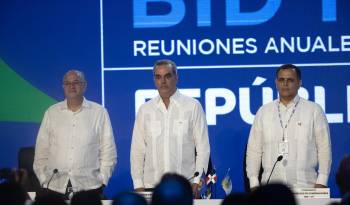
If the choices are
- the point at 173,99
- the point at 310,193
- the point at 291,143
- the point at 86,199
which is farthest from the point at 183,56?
the point at 86,199

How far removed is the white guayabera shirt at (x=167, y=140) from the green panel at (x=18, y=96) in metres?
2.23

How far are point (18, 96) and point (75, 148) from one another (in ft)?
6.62

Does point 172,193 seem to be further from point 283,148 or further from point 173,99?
point 173,99

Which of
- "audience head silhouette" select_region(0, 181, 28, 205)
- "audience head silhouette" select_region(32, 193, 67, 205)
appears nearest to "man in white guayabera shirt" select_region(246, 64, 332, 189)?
"audience head silhouette" select_region(0, 181, 28, 205)

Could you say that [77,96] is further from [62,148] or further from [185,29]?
[185,29]

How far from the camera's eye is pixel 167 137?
6.78 metres

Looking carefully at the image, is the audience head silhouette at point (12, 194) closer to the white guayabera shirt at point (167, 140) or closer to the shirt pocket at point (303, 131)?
the white guayabera shirt at point (167, 140)

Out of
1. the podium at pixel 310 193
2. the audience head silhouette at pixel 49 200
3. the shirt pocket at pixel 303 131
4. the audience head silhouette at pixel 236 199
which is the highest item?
the shirt pocket at pixel 303 131

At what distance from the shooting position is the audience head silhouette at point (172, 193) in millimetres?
3184

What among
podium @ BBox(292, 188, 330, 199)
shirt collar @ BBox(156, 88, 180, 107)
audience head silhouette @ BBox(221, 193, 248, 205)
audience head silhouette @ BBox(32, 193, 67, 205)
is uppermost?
shirt collar @ BBox(156, 88, 180, 107)

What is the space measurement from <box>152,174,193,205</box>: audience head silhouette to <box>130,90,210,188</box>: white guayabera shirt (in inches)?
134

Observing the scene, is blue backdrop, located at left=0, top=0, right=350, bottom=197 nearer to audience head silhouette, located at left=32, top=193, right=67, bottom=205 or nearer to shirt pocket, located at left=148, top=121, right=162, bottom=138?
→ shirt pocket, located at left=148, top=121, right=162, bottom=138

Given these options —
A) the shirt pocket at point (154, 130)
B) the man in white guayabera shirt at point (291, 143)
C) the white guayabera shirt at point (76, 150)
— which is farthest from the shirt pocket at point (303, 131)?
the white guayabera shirt at point (76, 150)

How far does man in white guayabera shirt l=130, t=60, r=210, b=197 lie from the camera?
673cm
